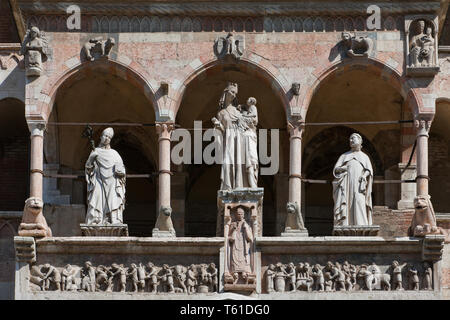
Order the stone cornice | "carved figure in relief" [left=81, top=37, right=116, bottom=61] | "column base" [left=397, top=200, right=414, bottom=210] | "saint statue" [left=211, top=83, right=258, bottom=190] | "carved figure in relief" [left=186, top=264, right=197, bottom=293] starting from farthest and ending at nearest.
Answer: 1. "column base" [left=397, top=200, right=414, bottom=210]
2. the stone cornice
3. "carved figure in relief" [left=81, top=37, right=116, bottom=61]
4. "saint statue" [left=211, top=83, right=258, bottom=190]
5. "carved figure in relief" [left=186, top=264, right=197, bottom=293]

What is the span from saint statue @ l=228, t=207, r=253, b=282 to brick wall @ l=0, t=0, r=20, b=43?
9.36m

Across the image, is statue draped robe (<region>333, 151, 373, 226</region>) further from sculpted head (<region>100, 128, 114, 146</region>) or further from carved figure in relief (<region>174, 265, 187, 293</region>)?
sculpted head (<region>100, 128, 114, 146</region>)

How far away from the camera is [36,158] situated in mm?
40094

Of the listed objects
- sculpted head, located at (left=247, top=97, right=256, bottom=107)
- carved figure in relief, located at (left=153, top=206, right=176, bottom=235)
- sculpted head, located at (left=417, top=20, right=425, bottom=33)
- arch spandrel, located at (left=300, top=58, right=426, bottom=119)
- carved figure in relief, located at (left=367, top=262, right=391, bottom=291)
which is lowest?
carved figure in relief, located at (left=367, top=262, right=391, bottom=291)

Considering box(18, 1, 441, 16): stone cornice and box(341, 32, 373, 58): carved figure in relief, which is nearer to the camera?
box(341, 32, 373, 58): carved figure in relief

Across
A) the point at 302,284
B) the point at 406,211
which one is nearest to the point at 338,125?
the point at 406,211

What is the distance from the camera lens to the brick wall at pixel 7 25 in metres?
46.0

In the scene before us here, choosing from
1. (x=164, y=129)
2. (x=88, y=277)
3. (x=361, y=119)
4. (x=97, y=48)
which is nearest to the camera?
(x=88, y=277)

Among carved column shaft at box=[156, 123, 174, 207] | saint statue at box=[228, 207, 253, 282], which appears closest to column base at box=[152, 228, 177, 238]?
carved column shaft at box=[156, 123, 174, 207]

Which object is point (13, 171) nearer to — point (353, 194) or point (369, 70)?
point (369, 70)

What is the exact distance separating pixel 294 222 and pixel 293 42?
3.71 metres

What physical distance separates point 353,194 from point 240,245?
2381 millimetres

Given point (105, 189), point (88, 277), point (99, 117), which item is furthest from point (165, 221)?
point (99, 117)

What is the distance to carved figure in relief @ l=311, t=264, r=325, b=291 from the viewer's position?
38375 millimetres
